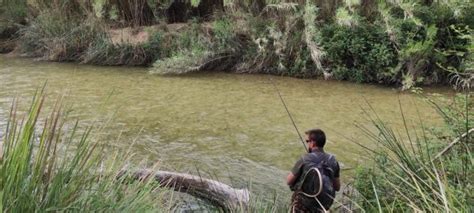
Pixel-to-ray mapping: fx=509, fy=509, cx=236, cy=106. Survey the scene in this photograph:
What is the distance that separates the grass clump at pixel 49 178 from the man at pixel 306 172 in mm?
1813

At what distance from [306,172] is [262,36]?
10840 millimetres

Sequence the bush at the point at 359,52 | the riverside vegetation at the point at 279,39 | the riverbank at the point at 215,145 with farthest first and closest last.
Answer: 1. the bush at the point at 359,52
2. the riverside vegetation at the point at 279,39
3. the riverbank at the point at 215,145

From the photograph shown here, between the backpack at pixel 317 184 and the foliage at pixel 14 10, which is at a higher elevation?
the backpack at pixel 317 184

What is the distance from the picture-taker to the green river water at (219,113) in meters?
7.48

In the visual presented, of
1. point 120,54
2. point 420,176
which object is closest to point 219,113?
point 420,176

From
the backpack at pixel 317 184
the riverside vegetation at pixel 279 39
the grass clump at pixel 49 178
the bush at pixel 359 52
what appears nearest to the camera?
the grass clump at pixel 49 178

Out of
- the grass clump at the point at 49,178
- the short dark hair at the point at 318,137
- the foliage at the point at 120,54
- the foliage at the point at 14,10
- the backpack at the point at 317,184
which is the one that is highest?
the grass clump at the point at 49,178

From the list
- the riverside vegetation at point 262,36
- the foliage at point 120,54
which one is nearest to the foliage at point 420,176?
the riverside vegetation at point 262,36

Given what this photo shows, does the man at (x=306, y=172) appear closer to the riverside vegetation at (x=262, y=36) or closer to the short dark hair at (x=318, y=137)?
the short dark hair at (x=318, y=137)

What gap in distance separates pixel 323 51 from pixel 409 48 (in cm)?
226

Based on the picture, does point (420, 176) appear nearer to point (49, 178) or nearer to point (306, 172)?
point (306, 172)

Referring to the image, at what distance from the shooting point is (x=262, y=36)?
1477cm

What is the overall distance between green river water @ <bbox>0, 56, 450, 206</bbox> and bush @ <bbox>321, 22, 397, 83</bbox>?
1.68 feet

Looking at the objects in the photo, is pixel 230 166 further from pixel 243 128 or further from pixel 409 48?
pixel 409 48
